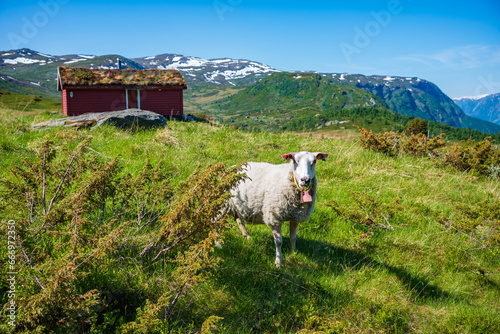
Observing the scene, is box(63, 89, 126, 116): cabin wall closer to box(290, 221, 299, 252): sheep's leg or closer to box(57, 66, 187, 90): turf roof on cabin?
box(57, 66, 187, 90): turf roof on cabin

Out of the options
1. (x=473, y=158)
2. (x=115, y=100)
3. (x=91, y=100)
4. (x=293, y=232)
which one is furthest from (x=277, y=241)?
(x=91, y=100)

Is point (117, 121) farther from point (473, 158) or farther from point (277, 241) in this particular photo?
point (473, 158)

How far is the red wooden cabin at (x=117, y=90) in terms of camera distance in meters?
30.2

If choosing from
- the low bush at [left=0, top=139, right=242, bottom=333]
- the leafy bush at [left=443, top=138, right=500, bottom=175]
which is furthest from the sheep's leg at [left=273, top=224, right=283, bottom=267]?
the leafy bush at [left=443, top=138, right=500, bottom=175]

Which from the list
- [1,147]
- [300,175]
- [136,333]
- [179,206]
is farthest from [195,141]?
[136,333]

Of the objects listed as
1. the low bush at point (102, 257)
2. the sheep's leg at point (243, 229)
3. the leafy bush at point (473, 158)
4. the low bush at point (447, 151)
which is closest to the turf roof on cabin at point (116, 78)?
the low bush at point (447, 151)

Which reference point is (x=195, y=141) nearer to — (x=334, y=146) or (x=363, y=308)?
(x=334, y=146)

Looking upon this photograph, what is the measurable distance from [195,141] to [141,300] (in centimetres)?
807

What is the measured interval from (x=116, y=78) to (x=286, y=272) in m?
33.6

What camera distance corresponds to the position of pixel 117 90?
105 feet

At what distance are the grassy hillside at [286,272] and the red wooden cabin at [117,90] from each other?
24311 millimetres

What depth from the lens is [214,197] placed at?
3.47 metres

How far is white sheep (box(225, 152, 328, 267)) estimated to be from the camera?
4531 millimetres

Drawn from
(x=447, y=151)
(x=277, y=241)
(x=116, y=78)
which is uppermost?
(x=116, y=78)
